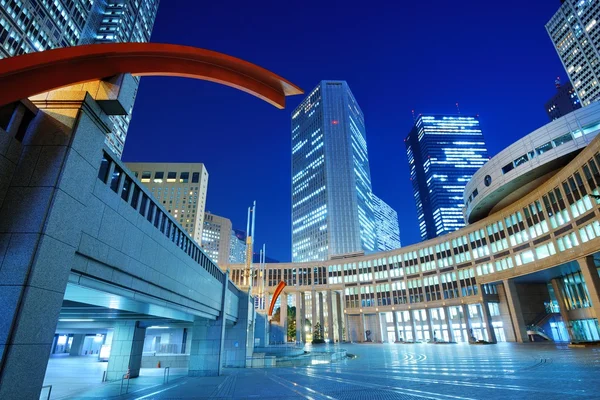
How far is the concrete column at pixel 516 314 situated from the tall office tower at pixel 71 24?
61.2 m

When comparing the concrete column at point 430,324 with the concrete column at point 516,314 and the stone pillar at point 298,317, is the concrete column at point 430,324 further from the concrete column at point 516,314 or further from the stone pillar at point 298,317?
the stone pillar at point 298,317

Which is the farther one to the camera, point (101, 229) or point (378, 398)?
point (378, 398)

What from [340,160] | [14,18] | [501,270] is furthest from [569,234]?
[340,160]

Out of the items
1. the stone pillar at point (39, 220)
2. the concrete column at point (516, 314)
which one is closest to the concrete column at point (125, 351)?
the stone pillar at point (39, 220)

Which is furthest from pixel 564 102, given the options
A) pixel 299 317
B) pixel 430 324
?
pixel 299 317

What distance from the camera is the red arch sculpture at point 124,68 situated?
6574 mm

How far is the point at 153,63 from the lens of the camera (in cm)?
883

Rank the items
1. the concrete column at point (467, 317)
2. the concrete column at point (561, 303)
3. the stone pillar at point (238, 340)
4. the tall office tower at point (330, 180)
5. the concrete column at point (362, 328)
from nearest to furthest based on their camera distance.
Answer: the stone pillar at point (238, 340) → the concrete column at point (561, 303) → the concrete column at point (467, 317) → the concrete column at point (362, 328) → the tall office tower at point (330, 180)

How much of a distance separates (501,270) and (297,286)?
59087mm

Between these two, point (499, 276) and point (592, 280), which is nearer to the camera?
point (592, 280)

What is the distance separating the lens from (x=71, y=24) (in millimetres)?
86562

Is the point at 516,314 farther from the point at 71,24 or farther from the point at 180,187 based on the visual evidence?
the point at 180,187

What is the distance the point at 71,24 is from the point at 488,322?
411ft

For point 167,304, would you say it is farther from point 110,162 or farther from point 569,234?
point 569,234
